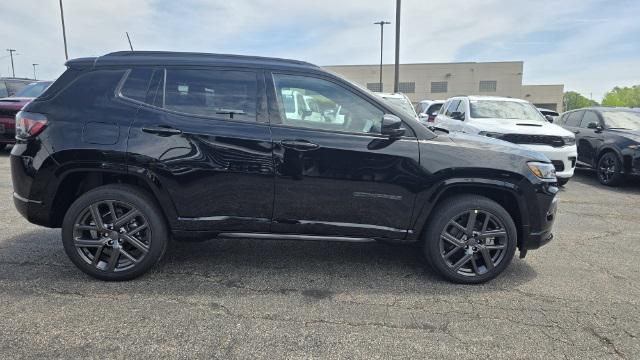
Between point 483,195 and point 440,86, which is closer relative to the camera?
point 483,195

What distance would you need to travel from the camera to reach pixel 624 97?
3590 inches

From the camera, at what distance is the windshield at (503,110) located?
8868 millimetres

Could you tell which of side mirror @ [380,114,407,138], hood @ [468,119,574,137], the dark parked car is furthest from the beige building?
side mirror @ [380,114,407,138]

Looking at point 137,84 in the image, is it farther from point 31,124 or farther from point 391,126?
point 391,126

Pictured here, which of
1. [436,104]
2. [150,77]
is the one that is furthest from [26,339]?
[436,104]

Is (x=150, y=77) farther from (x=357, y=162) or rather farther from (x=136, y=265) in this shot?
(x=357, y=162)

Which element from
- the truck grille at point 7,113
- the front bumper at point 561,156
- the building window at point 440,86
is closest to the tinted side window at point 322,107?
the front bumper at point 561,156

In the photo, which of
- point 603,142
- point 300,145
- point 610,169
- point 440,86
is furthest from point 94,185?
point 440,86

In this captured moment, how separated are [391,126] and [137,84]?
2133mm

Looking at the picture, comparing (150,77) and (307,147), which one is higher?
(150,77)

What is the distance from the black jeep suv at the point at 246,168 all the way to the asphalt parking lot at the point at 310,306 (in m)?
0.35

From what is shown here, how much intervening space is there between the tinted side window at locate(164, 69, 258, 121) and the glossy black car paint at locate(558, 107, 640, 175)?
26.9ft

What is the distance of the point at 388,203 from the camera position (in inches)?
139

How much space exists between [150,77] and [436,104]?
12.3 m
